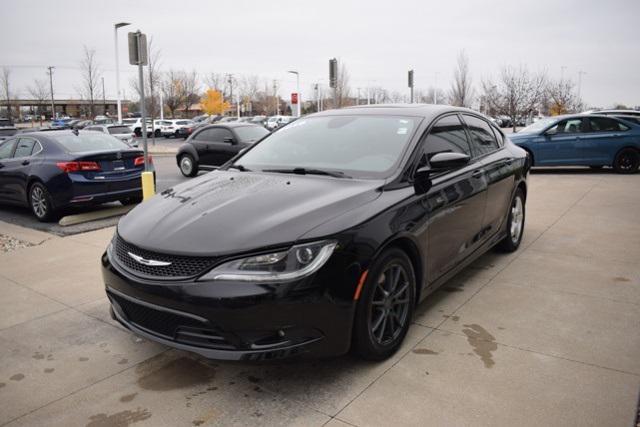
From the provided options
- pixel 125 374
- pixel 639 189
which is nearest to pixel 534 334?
pixel 125 374

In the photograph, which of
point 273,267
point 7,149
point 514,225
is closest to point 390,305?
point 273,267

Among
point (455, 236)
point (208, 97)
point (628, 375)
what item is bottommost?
point (628, 375)

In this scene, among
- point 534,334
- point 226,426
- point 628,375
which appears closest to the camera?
point 226,426

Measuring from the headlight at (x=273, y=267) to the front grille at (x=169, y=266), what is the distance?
70mm

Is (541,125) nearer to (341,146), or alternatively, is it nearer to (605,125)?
(605,125)

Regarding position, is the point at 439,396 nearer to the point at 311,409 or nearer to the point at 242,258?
the point at 311,409

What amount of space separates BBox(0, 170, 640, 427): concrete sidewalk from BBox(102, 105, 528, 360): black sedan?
34 cm

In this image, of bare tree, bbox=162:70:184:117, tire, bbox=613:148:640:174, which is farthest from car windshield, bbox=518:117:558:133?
bare tree, bbox=162:70:184:117

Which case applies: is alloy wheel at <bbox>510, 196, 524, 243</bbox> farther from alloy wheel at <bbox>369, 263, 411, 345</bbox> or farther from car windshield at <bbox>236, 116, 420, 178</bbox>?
alloy wheel at <bbox>369, 263, 411, 345</bbox>

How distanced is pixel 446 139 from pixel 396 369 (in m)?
2.02

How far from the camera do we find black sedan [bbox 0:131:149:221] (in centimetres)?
852

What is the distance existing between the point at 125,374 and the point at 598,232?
6214 millimetres

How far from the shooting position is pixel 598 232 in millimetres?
7168

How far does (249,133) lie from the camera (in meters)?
14.7
